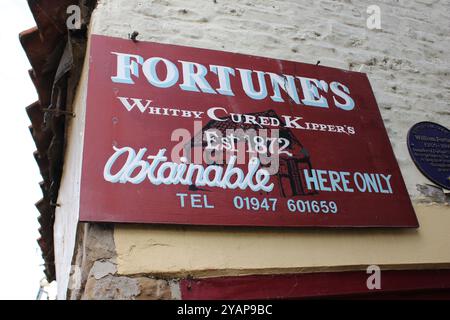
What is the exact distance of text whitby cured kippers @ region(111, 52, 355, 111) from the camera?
8.61 ft

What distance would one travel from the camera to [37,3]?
9.40 ft

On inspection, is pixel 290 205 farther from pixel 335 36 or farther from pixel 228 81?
pixel 335 36

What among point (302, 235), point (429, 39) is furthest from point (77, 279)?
point (429, 39)

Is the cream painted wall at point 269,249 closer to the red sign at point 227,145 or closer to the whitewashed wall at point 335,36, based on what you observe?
the red sign at point 227,145

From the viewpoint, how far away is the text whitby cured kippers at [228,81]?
103 inches

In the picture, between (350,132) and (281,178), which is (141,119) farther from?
(350,132)

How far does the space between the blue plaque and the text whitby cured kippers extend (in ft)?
1.92

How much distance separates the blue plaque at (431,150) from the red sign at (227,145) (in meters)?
0.30

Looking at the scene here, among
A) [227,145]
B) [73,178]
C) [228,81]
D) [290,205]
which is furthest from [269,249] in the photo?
[73,178]

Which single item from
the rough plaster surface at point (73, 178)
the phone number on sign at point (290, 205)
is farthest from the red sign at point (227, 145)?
the rough plaster surface at point (73, 178)

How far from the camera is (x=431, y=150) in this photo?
3.17 meters

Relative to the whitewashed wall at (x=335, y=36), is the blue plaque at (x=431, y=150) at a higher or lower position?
lower

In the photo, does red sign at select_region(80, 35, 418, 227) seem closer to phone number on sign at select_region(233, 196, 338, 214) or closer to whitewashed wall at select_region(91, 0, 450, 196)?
phone number on sign at select_region(233, 196, 338, 214)
